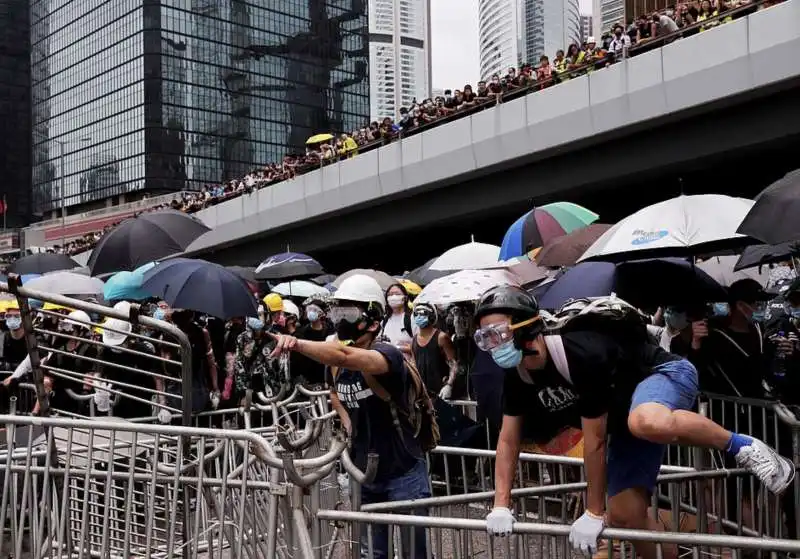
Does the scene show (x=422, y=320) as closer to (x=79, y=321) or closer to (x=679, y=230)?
(x=679, y=230)

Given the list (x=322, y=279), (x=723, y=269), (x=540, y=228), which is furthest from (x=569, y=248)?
(x=322, y=279)

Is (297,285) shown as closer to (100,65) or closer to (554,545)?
(554,545)

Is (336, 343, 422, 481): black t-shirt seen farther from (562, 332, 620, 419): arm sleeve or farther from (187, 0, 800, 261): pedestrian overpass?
(187, 0, 800, 261): pedestrian overpass

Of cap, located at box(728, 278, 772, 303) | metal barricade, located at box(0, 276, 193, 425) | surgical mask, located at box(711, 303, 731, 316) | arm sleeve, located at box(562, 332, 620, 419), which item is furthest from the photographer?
cap, located at box(728, 278, 772, 303)

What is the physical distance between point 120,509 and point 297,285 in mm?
10946

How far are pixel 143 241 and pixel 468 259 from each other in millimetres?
4744

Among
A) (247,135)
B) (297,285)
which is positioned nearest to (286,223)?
(297,285)

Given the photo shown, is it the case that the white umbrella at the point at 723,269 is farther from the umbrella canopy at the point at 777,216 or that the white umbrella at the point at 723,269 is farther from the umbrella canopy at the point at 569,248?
the umbrella canopy at the point at 777,216

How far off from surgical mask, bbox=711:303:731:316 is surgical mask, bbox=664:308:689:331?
32 cm

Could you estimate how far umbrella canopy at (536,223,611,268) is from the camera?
934 cm

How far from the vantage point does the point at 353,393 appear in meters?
4.94

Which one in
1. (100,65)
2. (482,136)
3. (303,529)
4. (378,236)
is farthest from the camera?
(100,65)

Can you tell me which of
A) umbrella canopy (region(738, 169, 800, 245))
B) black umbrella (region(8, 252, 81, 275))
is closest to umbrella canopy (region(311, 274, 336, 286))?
black umbrella (region(8, 252, 81, 275))

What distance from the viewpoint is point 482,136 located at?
24.2 m
